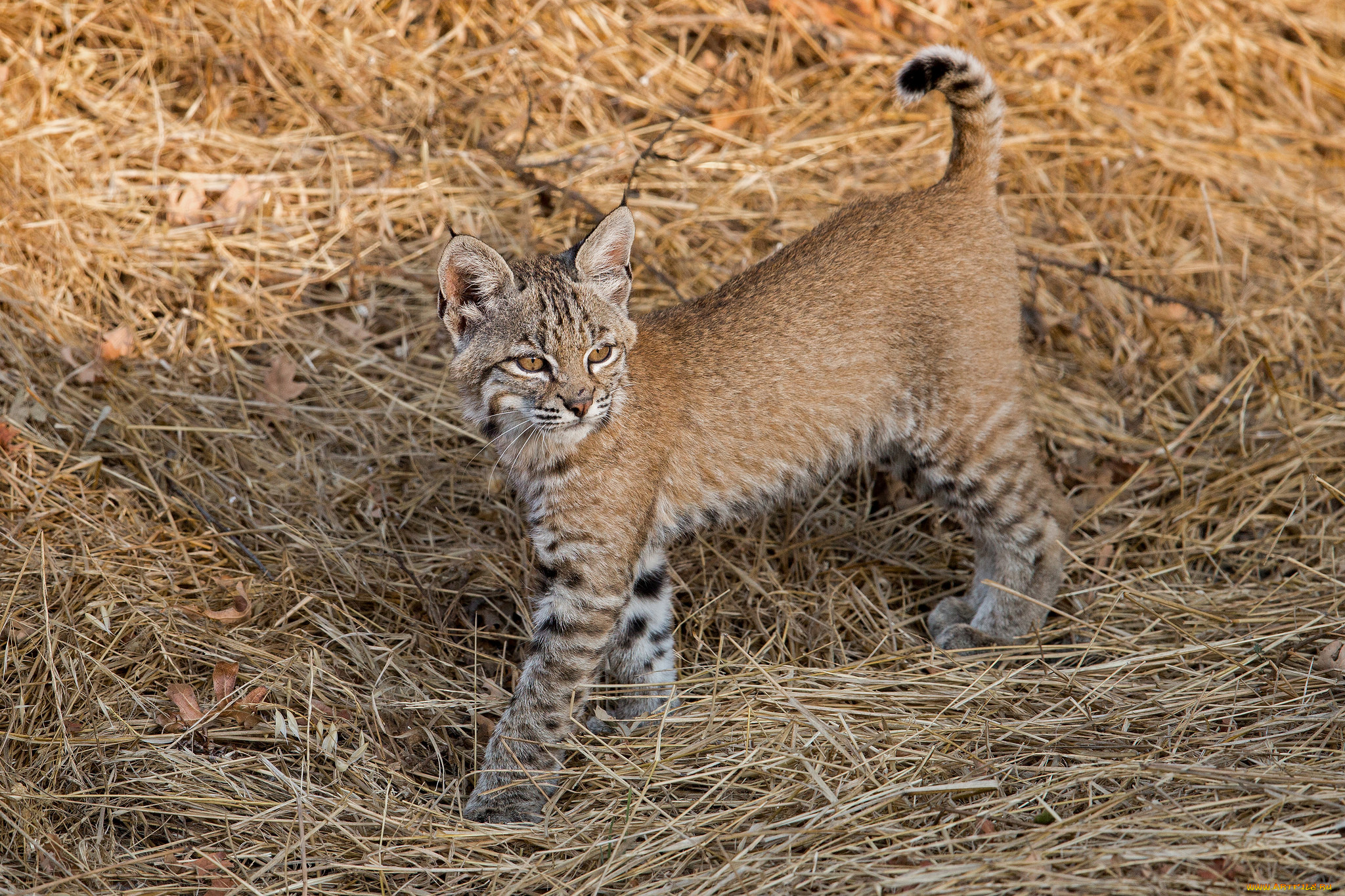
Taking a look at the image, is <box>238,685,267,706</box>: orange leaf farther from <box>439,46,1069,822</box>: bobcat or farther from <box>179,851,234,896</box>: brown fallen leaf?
<box>439,46,1069,822</box>: bobcat

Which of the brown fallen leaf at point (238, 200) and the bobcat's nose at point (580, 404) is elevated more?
the bobcat's nose at point (580, 404)

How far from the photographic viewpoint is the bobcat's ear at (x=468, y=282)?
3951 mm

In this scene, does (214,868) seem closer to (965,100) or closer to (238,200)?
(238,200)

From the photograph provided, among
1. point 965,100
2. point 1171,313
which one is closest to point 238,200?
point 965,100

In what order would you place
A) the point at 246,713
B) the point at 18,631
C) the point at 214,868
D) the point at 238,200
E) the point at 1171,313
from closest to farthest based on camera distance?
the point at 214,868, the point at 246,713, the point at 18,631, the point at 238,200, the point at 1171,313

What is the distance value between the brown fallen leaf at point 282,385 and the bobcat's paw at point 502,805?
2.35m

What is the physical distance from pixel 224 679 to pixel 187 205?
3041 millimetres

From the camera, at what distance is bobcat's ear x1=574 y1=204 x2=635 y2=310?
4094 millimetres

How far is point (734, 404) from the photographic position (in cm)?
455

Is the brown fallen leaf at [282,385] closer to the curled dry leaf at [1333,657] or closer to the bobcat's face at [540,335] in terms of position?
the bobcat's face at [540,335]

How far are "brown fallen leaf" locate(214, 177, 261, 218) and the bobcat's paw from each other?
3654 mm

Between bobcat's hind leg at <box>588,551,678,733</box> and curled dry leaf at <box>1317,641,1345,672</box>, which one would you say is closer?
curled dry leaf at <box>1317,641,1345,672</box>

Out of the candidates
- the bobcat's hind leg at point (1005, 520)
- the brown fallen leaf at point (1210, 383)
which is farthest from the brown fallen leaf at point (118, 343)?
the brown fallen leaf at point (1210, 383)

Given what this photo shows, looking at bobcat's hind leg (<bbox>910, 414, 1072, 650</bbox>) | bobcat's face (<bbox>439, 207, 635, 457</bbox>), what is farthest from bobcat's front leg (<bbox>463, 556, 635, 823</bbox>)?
bobcat's hind leg (<bbox>910, 414, 1072, 650</bbox>)
